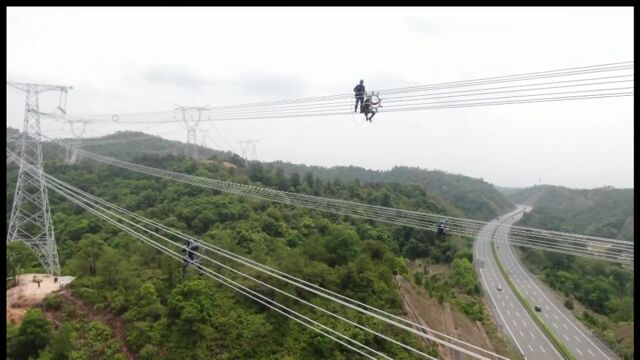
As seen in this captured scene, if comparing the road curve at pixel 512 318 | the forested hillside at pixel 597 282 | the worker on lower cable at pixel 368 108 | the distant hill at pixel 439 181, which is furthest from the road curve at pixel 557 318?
the distant hill at pixel 439 181

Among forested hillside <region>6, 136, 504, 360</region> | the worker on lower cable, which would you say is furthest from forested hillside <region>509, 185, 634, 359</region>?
the worker on lower cable

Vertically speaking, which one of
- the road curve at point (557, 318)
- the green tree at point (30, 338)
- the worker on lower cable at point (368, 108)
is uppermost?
the worker on lower cable at point (368, 108)

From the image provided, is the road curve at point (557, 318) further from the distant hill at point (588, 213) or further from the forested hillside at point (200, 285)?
the distant hill at point (588, 213)

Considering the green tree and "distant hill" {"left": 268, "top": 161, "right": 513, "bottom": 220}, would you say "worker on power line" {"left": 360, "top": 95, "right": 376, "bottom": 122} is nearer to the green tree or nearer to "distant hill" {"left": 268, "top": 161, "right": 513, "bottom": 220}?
the green tree

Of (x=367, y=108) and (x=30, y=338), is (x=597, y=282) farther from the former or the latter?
(x=30, y=338)

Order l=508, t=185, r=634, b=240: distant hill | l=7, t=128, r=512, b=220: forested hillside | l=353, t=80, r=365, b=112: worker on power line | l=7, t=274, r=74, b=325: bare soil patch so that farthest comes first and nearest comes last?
l=7, t=128, r=512, b=220: forested hillside → l=508, t=185, r=634, b=240: distant hill → l=7, t=274, r=74, b=325: bare soil patch → l=353, t=80, r=365, b=112: worker on power line
